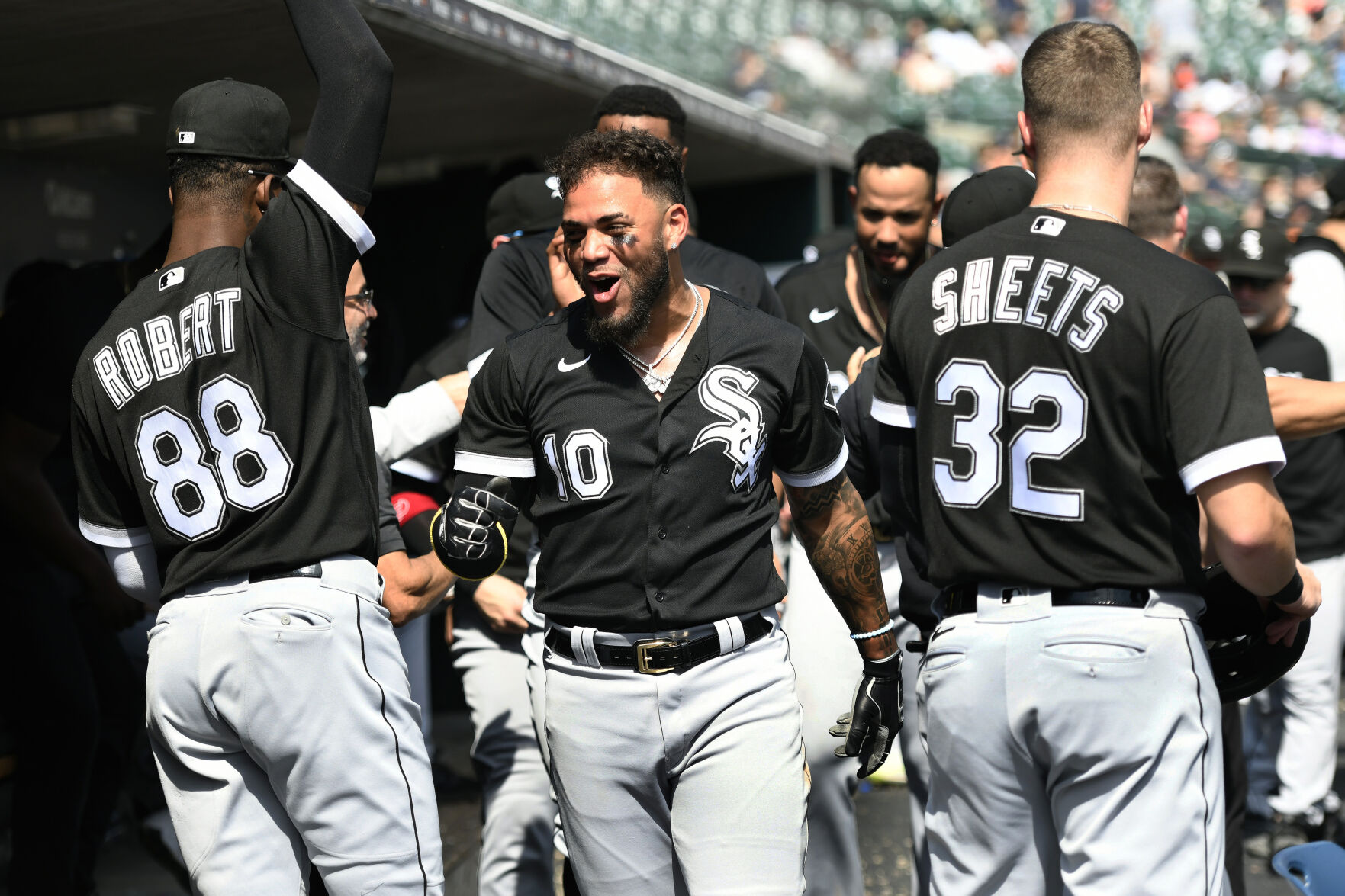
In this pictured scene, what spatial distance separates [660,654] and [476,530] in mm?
462

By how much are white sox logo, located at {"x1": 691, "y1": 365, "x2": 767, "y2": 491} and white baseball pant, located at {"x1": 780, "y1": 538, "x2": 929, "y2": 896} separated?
972 mm

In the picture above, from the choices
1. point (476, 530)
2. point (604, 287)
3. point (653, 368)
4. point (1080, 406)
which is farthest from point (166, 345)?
point (1080, 406)

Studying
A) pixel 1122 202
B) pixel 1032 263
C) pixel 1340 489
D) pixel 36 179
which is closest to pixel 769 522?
pixel 1032 263

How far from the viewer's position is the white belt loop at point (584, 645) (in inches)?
104

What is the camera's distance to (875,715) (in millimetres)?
2863

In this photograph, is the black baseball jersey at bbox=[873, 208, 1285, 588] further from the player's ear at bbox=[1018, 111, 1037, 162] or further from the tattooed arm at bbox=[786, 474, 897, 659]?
the tattooed arm at bbox=[786, 474, 897, 659]

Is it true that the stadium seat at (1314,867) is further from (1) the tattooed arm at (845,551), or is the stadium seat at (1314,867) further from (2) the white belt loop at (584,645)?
(2) the white belt loop at (584,645)

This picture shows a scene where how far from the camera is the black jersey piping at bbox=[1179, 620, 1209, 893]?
2.30 meters

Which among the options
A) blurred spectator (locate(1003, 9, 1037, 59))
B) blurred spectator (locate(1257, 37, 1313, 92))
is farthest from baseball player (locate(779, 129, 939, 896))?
blurred spectator (locate(1257, 37, 1313, 92))

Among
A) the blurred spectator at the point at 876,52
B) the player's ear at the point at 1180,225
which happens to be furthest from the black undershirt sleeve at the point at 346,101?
the blurred spectator at the point at 876,52

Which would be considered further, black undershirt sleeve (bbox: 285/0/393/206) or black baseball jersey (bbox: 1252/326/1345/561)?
black baseball jersey (bbox: 1252/326/1345/561)

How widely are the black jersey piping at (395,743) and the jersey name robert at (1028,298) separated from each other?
4.14 feet

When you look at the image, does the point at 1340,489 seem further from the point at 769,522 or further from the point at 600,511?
the point at 600,511

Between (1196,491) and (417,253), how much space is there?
4.94 meters
